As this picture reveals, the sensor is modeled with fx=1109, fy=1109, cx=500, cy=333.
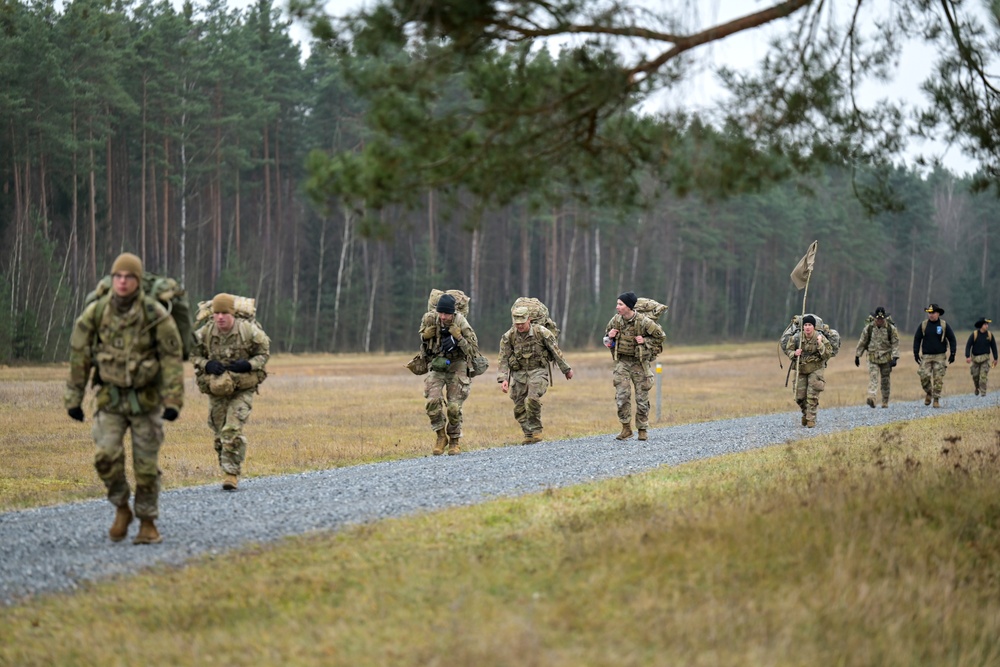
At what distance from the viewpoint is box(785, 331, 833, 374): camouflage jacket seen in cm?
1928

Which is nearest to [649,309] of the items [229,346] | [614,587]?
[229,346]

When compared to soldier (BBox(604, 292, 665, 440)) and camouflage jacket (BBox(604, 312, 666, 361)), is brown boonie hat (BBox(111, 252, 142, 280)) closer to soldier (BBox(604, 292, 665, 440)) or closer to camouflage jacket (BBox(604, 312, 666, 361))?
soldier (BBox(604, 292, 665, 440))

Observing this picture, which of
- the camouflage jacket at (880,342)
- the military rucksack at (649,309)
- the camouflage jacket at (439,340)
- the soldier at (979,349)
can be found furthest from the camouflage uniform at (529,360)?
the soldier at (979,349)

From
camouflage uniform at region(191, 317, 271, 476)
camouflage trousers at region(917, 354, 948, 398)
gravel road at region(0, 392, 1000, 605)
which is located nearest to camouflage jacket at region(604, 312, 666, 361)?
gravel road at region(0, 392, 1000, 605)

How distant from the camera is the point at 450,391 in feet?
53.5

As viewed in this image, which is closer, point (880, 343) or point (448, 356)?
point (448, 356)

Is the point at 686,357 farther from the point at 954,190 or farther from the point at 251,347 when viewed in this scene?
the point at 954,190

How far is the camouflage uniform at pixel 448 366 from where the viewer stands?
16.0 metres

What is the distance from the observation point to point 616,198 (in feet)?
29.8

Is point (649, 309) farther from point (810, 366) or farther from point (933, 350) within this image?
point (933, 350)

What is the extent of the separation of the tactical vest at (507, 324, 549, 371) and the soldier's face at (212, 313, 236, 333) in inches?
241

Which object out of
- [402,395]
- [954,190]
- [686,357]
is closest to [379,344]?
[686,357]

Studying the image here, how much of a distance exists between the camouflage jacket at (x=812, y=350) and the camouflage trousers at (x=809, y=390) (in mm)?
129

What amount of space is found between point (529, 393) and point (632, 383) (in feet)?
5.42
